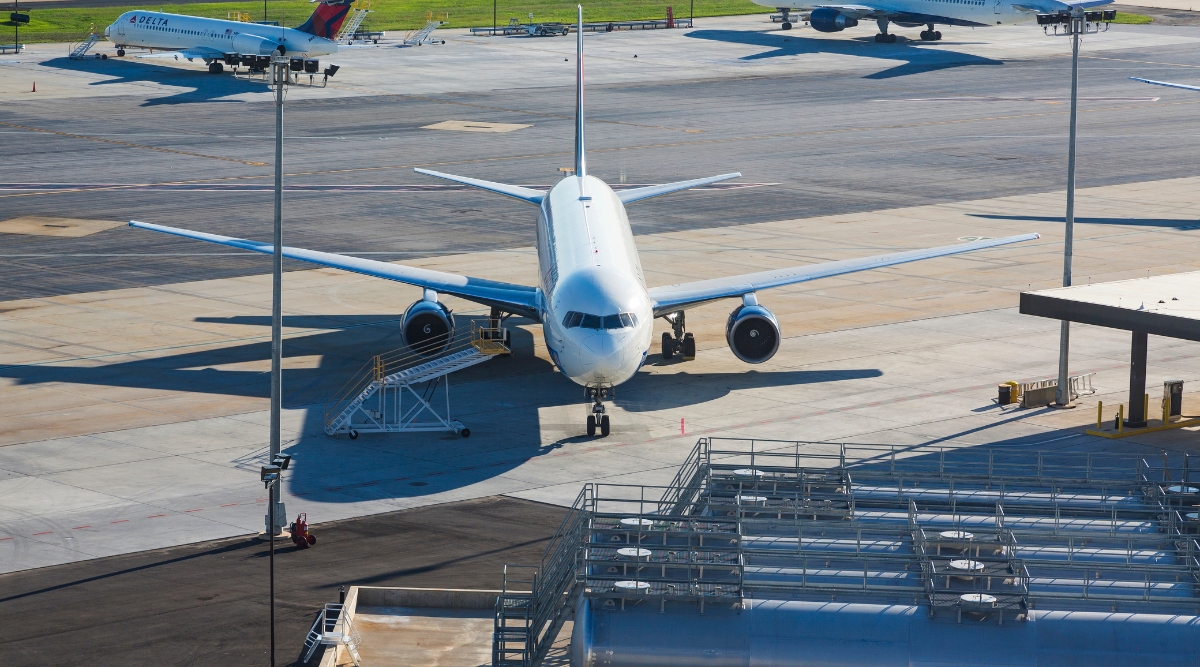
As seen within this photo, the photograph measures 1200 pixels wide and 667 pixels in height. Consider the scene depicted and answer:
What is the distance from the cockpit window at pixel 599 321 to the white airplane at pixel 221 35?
85102mm

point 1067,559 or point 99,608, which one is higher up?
point 1067,559

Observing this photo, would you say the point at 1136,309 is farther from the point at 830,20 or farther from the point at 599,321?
the point at 830,20

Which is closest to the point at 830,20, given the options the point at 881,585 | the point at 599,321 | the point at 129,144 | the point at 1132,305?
the point at 129,144

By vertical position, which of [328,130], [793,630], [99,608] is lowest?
[99,608]

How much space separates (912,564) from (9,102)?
333ft

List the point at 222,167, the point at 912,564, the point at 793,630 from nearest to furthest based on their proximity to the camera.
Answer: the point at 793,630 < the point at 912,564 < the point at 222,167

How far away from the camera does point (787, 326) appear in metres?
58.0

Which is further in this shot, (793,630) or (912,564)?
(912,564)

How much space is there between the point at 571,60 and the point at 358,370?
93035 millimetres

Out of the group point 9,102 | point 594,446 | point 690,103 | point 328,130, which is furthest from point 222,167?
point 594,446

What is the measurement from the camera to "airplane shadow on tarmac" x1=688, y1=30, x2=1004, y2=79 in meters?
137

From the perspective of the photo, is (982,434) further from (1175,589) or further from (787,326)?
(1175,589)

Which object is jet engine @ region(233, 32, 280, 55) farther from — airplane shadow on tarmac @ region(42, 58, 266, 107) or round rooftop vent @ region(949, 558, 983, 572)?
round rooftop vent @ region(949, 558, 983, 572)

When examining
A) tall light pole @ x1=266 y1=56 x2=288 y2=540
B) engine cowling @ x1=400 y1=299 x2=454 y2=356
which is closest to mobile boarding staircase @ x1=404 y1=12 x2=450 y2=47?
engine cowling @ x1=400 y1=299 x2=454 y2=356
